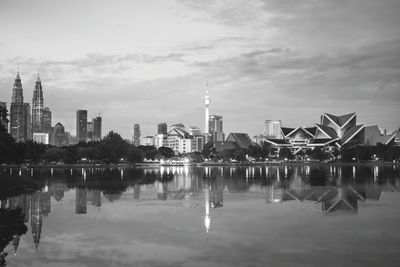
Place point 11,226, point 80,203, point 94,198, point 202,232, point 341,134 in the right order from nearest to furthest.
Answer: point 202,232 < point 11,226 < point 80,203 < point 94,198 < point 341,134

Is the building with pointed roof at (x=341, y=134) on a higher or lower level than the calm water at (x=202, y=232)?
higher

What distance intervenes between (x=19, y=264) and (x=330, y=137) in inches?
6458

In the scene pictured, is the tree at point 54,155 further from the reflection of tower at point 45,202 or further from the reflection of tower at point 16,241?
the reflection of tower at point 16,241

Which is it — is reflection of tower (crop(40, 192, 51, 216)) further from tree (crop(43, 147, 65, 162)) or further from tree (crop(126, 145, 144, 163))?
tree (crop(43, 147, 65, 162))

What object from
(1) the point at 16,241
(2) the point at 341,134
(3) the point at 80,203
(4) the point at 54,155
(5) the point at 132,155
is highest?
(2) the point at 341,134

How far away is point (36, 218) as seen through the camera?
65.9ft

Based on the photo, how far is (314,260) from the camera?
40.4 ft

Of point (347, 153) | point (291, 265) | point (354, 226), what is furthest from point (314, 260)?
point (347, 153)

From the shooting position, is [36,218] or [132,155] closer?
[36,218]

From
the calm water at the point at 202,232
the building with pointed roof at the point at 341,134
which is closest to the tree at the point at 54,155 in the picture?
the building with pointed roof at the point at 341,134

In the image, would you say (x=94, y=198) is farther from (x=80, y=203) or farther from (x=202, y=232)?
(x=202, y=232)

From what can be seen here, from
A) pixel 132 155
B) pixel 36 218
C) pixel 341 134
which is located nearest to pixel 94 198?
pixel 36 218

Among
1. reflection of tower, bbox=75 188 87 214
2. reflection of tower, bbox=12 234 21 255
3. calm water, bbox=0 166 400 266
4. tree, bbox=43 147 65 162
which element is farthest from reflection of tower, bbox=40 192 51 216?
tree, bbox=43 147 65 162

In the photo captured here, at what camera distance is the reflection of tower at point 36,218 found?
52.4 ft
